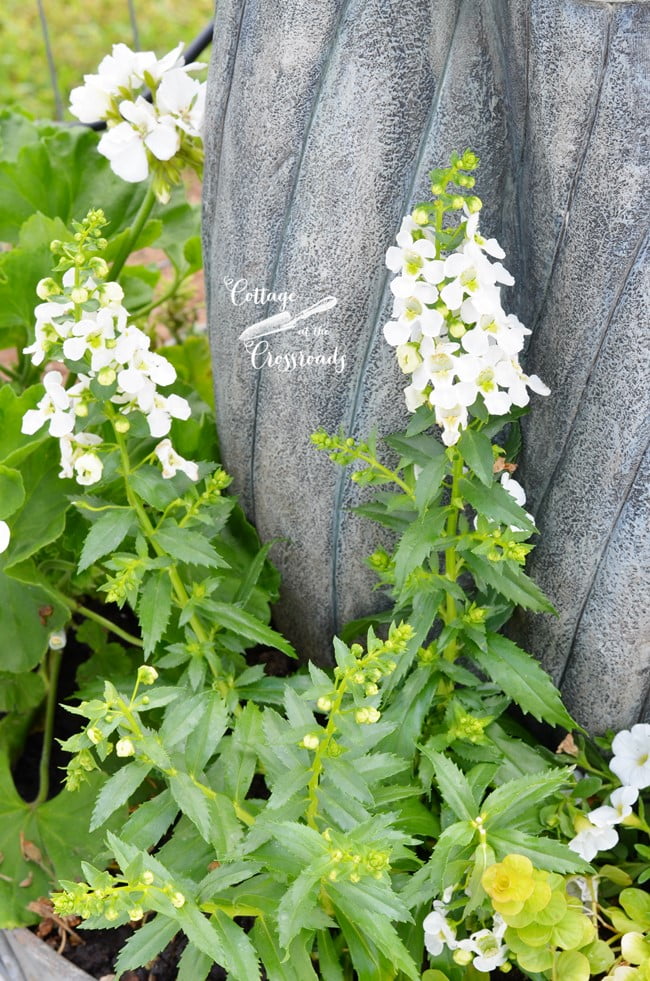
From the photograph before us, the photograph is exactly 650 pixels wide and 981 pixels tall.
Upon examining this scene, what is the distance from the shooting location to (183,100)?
1.40m

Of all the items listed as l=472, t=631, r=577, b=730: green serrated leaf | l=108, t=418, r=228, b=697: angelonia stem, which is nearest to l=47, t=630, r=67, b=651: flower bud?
l=108, t=418, r=228, b=697: angelonia stem

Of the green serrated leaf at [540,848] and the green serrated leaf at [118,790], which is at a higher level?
the green serrated leaf at [540,848]

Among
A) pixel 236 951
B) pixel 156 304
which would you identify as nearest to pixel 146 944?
pixel 236 951

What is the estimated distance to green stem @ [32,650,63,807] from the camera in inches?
61.7

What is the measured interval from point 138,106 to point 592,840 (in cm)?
105

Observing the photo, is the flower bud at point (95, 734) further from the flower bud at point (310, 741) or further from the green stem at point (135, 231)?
the green stem at point (135, 231)

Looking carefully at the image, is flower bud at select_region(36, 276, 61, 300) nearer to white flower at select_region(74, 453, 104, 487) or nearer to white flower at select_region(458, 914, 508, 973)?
white flower at select_region(74, 453, 104, 487)

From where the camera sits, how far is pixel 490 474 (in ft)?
3.84

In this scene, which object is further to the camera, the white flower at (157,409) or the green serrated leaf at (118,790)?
the white flower at (157,409)

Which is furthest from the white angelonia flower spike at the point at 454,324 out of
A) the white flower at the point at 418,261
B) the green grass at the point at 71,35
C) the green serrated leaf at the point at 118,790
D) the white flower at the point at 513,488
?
the green grass at the point at 71,35

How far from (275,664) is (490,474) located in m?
0.68

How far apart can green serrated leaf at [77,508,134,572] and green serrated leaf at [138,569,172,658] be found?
0.25 feet

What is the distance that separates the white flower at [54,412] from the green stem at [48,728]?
0.57 meters

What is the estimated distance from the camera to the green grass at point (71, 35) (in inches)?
180
